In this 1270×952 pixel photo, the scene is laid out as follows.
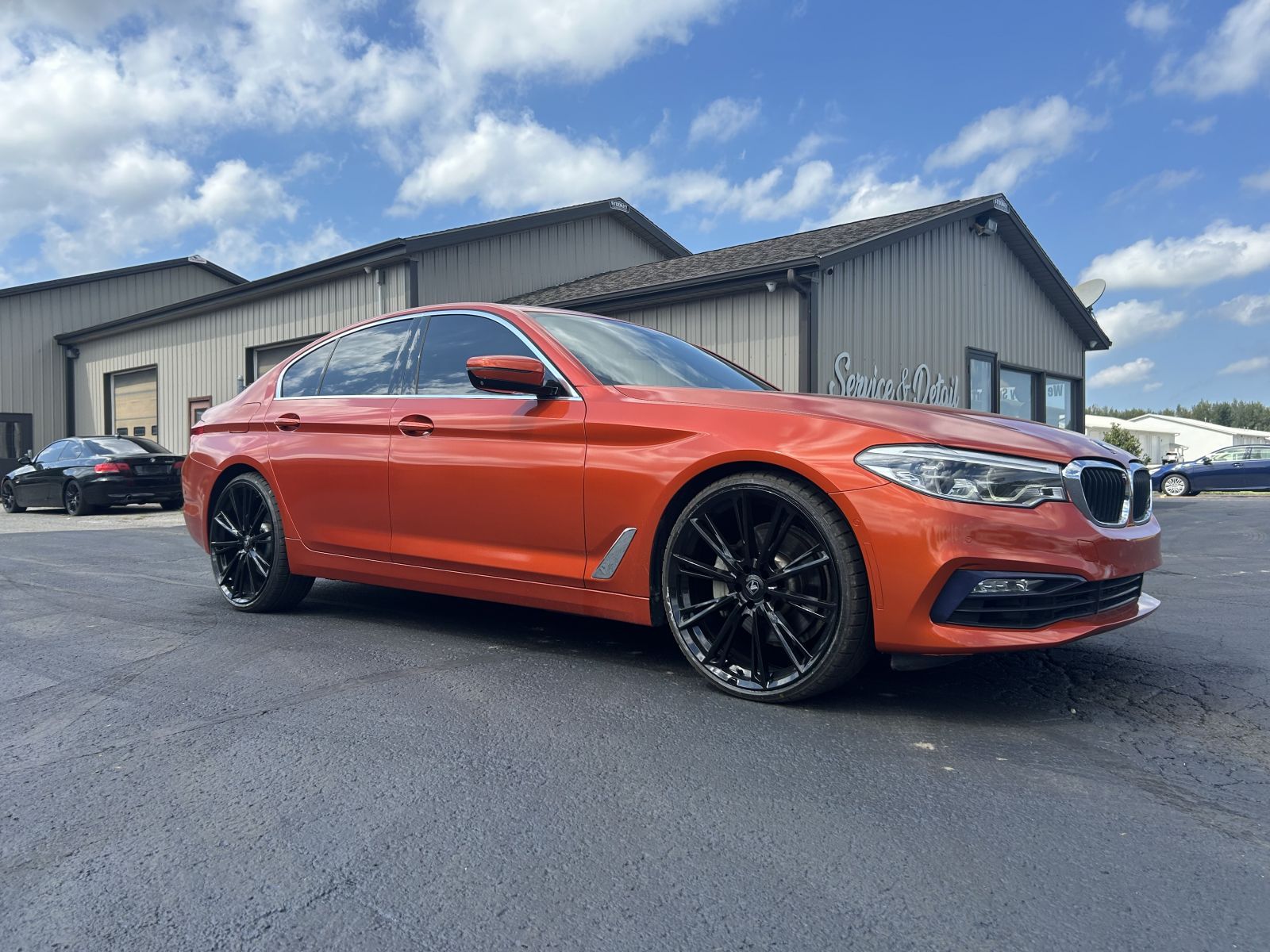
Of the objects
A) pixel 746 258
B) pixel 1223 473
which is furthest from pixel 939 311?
pixel 1223 473

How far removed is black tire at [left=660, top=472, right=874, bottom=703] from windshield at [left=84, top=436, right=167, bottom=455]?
46.0 ft

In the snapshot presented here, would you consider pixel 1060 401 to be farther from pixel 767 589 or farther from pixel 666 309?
pixel 767 589

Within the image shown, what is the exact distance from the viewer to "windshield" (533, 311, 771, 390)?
13.0ft

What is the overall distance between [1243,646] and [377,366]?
4.22 m

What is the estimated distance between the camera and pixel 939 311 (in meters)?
15.7

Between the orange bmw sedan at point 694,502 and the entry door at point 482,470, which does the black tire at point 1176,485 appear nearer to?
the orange bmw sedan at point 694,502

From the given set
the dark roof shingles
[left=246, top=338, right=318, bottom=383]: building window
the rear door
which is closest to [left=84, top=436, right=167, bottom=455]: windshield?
[left=246, top=338, right=318, bottom=383]: building window

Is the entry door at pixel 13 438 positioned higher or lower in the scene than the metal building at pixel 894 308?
lower

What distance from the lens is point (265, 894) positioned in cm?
195

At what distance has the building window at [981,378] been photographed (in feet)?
55.0

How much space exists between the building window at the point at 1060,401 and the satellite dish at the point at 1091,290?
5.47 ft

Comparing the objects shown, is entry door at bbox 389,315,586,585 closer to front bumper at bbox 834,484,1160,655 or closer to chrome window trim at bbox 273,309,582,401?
chrome window trim at bbox 273,309,582,401

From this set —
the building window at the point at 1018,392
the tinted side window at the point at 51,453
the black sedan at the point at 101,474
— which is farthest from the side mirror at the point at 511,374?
the building window at the point at 1018,392

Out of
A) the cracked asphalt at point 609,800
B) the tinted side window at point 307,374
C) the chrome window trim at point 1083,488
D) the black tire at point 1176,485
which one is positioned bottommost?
the black tire at point 1176,485
